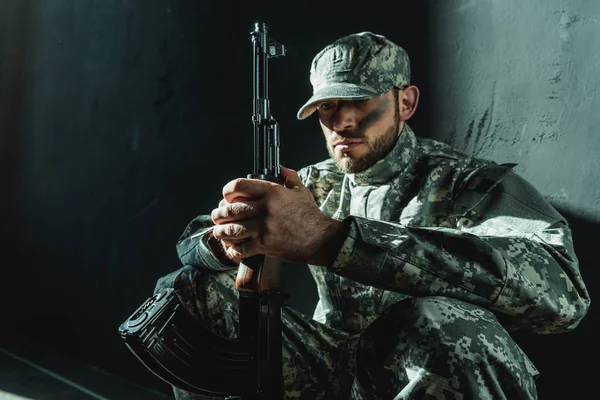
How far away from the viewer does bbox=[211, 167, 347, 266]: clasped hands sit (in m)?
0.86

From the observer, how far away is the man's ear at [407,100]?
129 cm

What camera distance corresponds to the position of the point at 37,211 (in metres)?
2.63

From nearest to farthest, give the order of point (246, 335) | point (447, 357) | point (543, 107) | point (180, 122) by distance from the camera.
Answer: point (447, 357)
point (246, 335)
point (543, 107)
point (180, 122)

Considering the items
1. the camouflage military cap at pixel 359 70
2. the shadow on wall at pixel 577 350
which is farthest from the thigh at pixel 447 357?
the camouflage military cap at pixel 359 70

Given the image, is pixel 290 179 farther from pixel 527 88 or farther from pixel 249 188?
pixel 527 88

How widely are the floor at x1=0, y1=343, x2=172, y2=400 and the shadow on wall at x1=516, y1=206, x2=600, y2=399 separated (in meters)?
1.21

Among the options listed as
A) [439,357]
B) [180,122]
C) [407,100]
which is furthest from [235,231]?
[180,122]

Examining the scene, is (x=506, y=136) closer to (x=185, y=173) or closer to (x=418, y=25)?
(x=418, y=25)

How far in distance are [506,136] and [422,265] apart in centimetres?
59

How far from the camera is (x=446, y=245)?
2.87 ft

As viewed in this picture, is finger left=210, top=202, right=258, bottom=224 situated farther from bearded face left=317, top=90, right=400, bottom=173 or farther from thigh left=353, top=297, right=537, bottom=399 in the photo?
bearded face left=317, top=90, right=400, bottom=173

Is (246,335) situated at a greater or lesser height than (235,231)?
lesser

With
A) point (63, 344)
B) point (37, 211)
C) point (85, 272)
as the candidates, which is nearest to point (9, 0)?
point (37, 211)

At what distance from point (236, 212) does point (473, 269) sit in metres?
0.37
